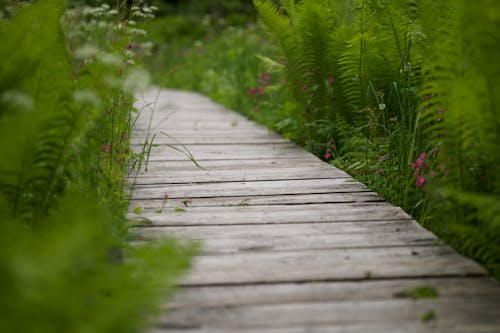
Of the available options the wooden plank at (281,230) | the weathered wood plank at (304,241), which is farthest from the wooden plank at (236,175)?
the weathered wood plank at (304,241)

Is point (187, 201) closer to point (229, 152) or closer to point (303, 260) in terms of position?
point (303, 260)

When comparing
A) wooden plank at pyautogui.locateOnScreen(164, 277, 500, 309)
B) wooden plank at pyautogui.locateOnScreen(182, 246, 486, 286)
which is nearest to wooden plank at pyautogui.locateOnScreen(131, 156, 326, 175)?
wooden plank at pyautogui.locateOnScreen(182, 246, 486, 286)

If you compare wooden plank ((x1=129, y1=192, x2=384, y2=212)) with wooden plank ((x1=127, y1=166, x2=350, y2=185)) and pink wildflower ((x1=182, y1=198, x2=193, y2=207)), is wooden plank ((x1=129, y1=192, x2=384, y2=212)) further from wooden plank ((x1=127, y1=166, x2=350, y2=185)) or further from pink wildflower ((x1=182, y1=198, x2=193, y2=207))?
wooden plank ((x1=127, y1=166, x2=350, y2=185))

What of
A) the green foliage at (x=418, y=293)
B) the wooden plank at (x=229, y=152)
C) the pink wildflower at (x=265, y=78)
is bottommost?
the wooden plank at (x=229, y=152)

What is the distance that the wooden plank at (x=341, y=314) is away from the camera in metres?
1.60

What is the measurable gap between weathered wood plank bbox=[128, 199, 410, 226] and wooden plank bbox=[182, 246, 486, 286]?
16.4 inches

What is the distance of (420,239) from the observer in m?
2.28

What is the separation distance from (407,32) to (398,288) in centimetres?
198

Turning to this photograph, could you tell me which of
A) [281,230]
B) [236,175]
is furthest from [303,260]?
[236,175]

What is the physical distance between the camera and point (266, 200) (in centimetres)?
292

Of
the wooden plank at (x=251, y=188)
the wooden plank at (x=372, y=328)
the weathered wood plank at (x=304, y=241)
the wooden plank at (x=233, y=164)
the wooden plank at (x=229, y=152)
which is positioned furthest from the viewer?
the wooden plank at (x=229, y=152)

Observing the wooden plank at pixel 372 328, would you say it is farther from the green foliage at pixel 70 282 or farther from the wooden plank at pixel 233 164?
the wooden plank at pixel 233 164

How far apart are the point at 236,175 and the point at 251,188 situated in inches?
14.1

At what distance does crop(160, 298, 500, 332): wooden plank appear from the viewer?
5.26ft
